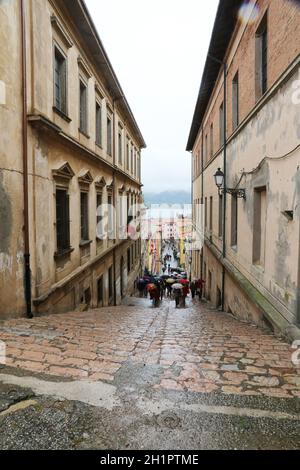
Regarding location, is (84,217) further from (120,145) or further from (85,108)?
(120,145)

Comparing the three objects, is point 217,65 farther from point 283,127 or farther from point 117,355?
point 117,355

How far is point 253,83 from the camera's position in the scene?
7.69 metres

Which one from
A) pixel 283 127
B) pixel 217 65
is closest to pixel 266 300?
pixel 283 127

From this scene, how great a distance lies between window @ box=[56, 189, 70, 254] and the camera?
8669mm

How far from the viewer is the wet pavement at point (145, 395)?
2.37 m

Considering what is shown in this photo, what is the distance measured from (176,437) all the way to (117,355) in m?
1.89

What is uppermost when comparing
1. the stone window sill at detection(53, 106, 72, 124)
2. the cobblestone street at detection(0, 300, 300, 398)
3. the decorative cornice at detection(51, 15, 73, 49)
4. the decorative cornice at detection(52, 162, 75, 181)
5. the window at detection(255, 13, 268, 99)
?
the decorative cornice at detection(51, 15, 73, 49)

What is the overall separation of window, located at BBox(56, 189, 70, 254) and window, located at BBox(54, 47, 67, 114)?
238 centimetres

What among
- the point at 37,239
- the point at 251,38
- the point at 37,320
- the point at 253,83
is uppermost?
the point at 251,38

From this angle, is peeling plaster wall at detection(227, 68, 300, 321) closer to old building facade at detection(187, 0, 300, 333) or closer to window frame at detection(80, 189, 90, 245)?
old building facade at detection(187, 0, 300, 333)

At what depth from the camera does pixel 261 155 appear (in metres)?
6.99

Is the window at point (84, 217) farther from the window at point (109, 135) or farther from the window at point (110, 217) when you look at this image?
the window at point (109, 135)

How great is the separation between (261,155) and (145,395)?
5783mm

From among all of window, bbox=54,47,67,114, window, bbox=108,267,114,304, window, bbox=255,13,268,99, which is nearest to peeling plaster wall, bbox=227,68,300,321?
window, bbox=255,13,268,99
